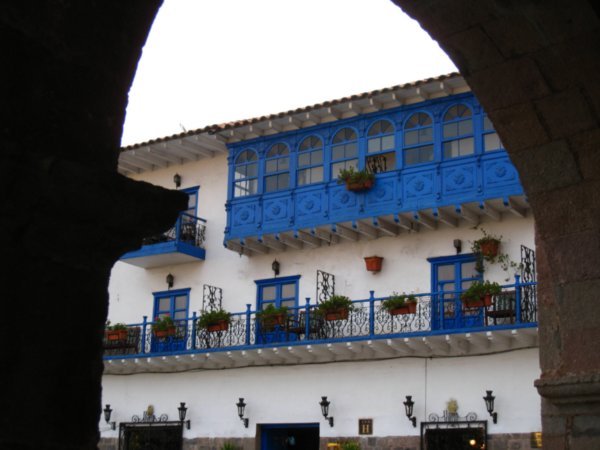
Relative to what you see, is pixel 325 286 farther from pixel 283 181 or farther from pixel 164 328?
pixel 164 328

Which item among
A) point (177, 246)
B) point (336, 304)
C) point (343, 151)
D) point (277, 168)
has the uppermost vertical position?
point (343, 151)

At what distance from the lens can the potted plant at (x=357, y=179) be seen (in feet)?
71.9

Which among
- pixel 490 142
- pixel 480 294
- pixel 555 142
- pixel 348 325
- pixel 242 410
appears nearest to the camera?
pixel 555 142

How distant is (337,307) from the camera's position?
2172cm

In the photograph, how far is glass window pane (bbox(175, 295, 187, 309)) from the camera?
2564cm

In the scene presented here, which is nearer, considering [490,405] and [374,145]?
[490,405]

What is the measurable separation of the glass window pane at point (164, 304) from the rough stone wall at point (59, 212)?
76.6ft

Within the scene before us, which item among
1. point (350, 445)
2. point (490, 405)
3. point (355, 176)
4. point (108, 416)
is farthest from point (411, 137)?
point (108, 416)

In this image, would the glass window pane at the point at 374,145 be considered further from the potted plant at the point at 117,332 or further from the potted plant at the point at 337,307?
the potted plant at the point at 117,332

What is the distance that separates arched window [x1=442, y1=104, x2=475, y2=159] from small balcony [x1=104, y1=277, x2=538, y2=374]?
10.2ft

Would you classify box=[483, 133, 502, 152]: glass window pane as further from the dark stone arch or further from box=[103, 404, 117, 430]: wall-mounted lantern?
the dark stone arch

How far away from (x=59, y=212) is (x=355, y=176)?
19464mm

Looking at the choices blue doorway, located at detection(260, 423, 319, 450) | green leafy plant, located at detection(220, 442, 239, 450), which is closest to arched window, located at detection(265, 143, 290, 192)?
blue doorway, located at detection(260, 423, 319, 450)

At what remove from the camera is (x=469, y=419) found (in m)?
19.9
